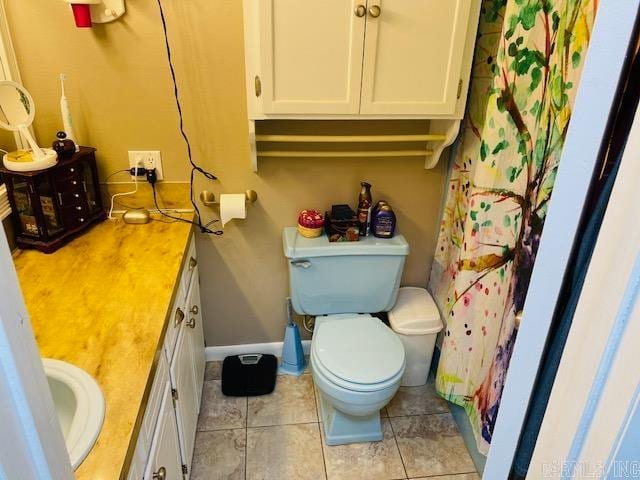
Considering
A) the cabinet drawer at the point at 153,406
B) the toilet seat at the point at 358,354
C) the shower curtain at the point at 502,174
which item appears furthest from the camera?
the toilet seat at the point at 358,354

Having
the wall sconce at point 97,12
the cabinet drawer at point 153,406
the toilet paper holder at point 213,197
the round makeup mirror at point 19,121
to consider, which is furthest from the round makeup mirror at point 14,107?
the cabinet drawer at point 153,406

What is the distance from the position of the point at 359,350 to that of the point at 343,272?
1.08 feet

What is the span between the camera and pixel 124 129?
1.73 metres

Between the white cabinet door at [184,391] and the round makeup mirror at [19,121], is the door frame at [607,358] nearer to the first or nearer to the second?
the white cabinet door at [184,391]

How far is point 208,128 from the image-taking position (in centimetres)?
177

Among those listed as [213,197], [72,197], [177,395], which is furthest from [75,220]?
[177,395]

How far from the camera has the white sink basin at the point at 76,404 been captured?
865mm

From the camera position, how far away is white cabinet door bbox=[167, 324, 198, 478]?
4.71ft

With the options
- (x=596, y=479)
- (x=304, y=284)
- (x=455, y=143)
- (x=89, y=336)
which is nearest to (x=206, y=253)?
(x=304, y=284)

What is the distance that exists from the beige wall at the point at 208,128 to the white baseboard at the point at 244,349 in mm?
117

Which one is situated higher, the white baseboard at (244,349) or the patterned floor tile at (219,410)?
the white baseboard at (244,349)

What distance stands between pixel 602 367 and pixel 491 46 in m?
1.35

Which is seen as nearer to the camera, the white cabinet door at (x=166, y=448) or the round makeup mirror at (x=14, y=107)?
the white cabinet door at (x=166, y=448)

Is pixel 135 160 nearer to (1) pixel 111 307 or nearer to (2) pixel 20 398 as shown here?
(1) pixel 111 307
